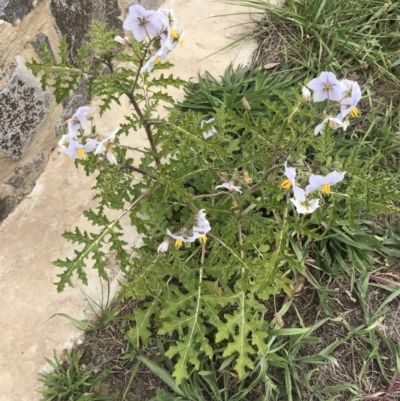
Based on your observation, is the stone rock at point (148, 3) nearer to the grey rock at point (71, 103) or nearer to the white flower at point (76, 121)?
the grey rock at point (71, 103)

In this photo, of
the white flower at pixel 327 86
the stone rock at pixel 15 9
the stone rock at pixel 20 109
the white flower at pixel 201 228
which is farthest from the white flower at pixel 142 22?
the stone rock at pixel 20 109

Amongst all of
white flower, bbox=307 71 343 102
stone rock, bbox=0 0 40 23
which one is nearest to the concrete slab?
stone rock, bbox=0 0 40 23

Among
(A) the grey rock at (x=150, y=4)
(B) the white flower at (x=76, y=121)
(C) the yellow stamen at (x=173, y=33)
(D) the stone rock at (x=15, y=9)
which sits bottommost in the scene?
(A) the grey rock at (x=150, y=4)

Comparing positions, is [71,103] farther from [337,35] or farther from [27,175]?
[337,35]

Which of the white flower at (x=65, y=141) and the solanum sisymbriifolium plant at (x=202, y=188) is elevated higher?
the white flower at (x=65, y=141)

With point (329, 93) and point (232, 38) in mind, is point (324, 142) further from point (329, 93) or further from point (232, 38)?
point (232, 38)

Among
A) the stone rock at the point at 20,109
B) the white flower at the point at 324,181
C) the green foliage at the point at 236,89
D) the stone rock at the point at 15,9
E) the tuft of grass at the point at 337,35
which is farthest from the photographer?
the tuft of grass at the point at 337,35

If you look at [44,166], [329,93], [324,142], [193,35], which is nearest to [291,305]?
[324,142]
